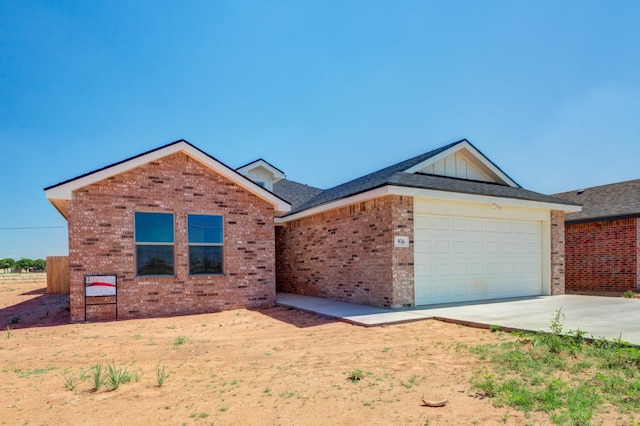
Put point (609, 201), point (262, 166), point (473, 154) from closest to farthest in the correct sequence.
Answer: point (473, 154)
point (609, 201)
point (262, 166)

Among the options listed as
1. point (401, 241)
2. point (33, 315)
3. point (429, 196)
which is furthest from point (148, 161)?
point (429, 196)

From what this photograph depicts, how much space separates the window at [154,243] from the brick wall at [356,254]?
16.6 ft

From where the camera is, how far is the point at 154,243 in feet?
33.4

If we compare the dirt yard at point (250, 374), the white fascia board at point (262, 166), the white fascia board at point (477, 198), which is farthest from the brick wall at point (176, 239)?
the white fascia board at point (262, 166)

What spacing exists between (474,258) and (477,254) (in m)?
0.18

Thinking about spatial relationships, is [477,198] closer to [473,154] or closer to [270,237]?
[473,154]

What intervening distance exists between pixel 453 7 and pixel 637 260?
42.4ft

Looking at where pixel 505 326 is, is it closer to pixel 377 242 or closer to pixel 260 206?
pixel 377 242

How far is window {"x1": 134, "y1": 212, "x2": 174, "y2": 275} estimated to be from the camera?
10.0 meters

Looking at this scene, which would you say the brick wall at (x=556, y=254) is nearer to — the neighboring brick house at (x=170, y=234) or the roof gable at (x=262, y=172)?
the neighboring brick house at (x=170, y=234)

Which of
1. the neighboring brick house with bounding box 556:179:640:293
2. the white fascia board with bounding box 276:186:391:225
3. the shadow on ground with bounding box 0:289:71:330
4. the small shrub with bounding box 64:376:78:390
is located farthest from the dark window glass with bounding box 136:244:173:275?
the neighboring brick house with bounding box 556:179:640:293

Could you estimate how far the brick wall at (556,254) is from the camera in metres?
12.7

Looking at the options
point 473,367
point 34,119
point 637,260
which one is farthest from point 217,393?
point 637,260

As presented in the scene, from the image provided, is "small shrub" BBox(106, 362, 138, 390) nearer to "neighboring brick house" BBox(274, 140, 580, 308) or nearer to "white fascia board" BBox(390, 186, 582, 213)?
"neighboring brick house" BBox(274, 140, 580, 308)
